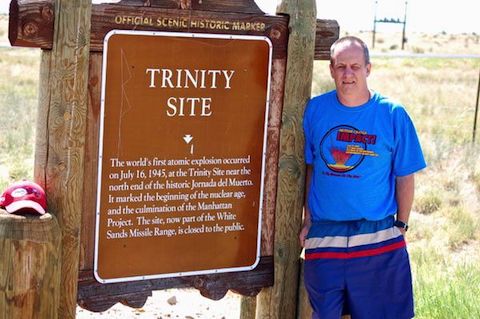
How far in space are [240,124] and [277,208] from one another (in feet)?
1.62

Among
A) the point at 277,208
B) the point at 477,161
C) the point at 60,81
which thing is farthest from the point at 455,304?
the point at 477,161

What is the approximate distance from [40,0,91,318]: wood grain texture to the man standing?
3.75 ft

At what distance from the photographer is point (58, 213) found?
3.82 m

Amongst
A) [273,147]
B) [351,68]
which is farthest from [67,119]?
[351,68]

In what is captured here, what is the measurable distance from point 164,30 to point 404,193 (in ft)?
4.49

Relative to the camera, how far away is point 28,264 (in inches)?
142

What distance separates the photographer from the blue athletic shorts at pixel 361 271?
13.7 ft

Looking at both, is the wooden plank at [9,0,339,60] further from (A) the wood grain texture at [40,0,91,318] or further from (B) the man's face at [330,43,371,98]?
(B) the man's face at [330,43,371,98]

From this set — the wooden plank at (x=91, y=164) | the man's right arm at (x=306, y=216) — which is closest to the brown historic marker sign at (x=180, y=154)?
the wooden plank at (x=91, y=164)

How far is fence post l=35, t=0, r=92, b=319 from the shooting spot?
372cm

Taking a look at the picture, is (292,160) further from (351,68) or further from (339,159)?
(351,68)

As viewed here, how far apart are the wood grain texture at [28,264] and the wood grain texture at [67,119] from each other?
0.48ft

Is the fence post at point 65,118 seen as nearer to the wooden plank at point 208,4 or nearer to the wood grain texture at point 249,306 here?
the wooden plank at point 208,4

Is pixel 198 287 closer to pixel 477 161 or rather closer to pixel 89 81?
pixel 89 81
